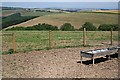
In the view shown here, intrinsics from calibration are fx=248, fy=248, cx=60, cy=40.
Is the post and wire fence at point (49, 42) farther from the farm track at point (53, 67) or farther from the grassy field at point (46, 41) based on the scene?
the farm track at point (53, 67)

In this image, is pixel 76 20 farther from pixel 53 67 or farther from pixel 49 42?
pixel 53 67

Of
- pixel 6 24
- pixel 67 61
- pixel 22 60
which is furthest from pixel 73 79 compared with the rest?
pixel 6 24

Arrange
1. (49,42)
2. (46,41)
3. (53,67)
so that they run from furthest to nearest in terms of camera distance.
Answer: (46,41), (49,42), (53,67)

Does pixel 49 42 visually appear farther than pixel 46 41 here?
No

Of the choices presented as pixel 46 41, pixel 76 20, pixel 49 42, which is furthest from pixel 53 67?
pixel 76 20

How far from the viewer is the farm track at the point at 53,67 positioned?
25.1ft

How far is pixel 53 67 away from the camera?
8.65 metres

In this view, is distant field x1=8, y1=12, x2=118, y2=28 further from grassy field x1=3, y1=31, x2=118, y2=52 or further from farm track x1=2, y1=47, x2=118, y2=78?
farm track x1=2, y1=47, x2=118, y2=78

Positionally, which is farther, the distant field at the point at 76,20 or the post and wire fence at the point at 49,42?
the distant field at the point at 76,20

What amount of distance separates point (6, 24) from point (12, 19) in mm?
3342

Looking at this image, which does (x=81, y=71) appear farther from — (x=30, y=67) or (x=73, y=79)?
(x=30, y=67)

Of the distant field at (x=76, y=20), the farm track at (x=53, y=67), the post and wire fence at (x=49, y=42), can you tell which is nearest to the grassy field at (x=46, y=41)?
the post and wire fence at (x=49, y=42)

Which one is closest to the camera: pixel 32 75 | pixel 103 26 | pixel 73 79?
pixel 73 79

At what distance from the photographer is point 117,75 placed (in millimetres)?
7570
